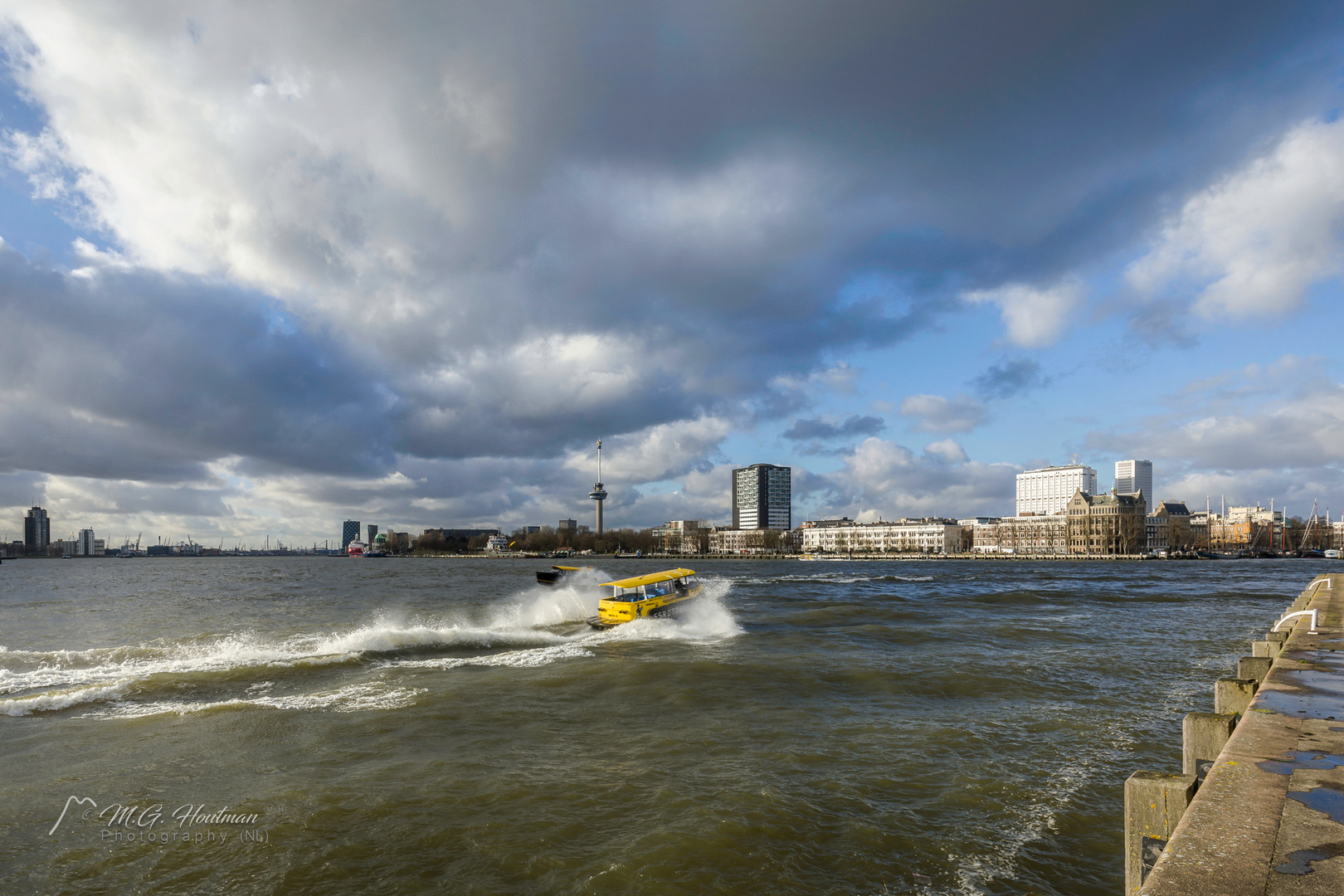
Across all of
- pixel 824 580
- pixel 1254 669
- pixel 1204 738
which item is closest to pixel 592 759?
pixel 1204 738

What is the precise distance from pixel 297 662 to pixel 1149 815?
1087 inches

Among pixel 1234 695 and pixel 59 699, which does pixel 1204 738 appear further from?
pixel 59 699

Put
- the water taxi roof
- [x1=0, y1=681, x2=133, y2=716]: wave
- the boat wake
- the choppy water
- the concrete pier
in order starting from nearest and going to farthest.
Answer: the concrete pier, the choppy water, [x1=0, y1=681, x2=133, y2=716]: wave, the boat wake, the water taxi roof

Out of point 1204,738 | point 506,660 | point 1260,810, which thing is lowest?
point 506,660

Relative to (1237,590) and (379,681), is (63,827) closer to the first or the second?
(379,681)

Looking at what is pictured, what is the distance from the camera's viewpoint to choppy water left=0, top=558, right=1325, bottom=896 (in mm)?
9203

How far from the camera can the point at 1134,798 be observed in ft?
16.1

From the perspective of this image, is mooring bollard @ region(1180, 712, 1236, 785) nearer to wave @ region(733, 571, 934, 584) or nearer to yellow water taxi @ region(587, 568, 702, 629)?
yellow water taxi @ region(587, 568, 702, 629)

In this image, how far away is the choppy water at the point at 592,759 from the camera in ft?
30.2

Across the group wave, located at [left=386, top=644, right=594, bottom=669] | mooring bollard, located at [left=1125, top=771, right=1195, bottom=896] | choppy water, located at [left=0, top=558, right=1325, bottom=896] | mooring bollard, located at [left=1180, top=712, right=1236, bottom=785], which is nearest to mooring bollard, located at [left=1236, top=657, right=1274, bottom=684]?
choppy water, located at [left=0, top=558, right=1325, bottom=896]

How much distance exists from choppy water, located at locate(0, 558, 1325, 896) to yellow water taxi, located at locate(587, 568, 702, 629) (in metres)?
5.85

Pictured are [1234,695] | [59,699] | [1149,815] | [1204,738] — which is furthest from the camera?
[59,699]

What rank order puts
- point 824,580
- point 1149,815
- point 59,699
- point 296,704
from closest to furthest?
point 1149,815
point 296,704
point 59,699
point 824,580

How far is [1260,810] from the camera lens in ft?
15.2
